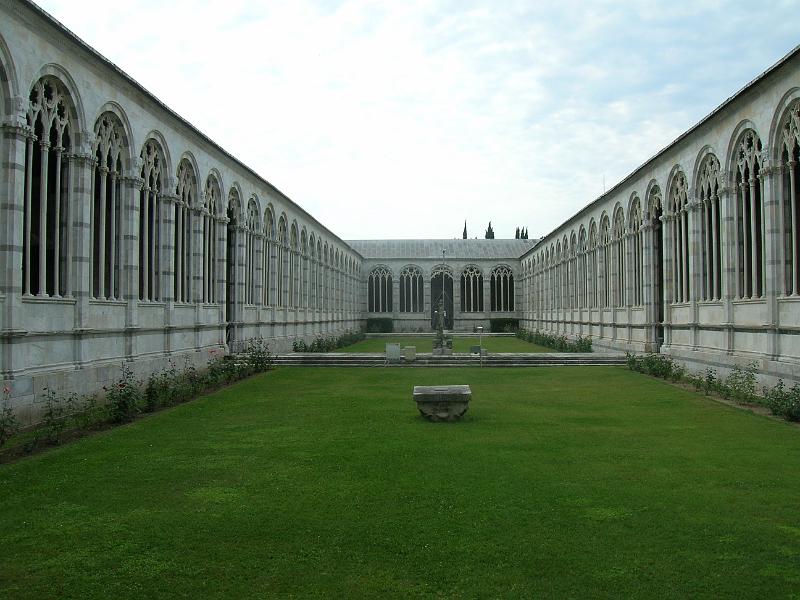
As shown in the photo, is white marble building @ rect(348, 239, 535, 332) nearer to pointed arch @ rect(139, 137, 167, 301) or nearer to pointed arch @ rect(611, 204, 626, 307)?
pointed arch @ rect(611, 204, 626, 307)

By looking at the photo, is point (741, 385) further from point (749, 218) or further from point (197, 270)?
point (197, 270)

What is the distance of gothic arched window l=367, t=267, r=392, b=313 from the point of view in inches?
2692

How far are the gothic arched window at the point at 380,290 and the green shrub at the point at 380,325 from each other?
1.30 meters

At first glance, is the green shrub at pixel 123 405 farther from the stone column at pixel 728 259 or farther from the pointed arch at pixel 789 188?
the stone column at pixel 728 259

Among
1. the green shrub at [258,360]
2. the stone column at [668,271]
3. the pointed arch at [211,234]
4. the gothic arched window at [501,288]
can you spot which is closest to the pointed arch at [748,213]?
the stone column at [668,271]

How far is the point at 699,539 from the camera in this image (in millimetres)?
6688

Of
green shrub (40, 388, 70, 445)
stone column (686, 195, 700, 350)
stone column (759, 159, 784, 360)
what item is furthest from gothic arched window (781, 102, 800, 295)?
green shrub (40, 388, 70, 445)

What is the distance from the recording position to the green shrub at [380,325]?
217 feet

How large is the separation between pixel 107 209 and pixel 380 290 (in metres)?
50.8

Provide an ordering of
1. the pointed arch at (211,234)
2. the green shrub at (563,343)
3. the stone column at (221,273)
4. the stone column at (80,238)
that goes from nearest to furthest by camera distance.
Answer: the stone column at (80,238) < the pointed arch at (211,234) < the stone column at (221,273) < the green shrub at (563,343)

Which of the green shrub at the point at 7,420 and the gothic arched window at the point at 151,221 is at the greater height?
the gothic arched window at the point at 151,221

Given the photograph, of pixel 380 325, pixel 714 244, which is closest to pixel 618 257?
pixel 714 244

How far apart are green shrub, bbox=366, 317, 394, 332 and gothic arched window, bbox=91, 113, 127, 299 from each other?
47.7 meters

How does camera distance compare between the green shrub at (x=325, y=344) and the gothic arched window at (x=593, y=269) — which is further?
the gothic arched window at (x=593, y=269)
